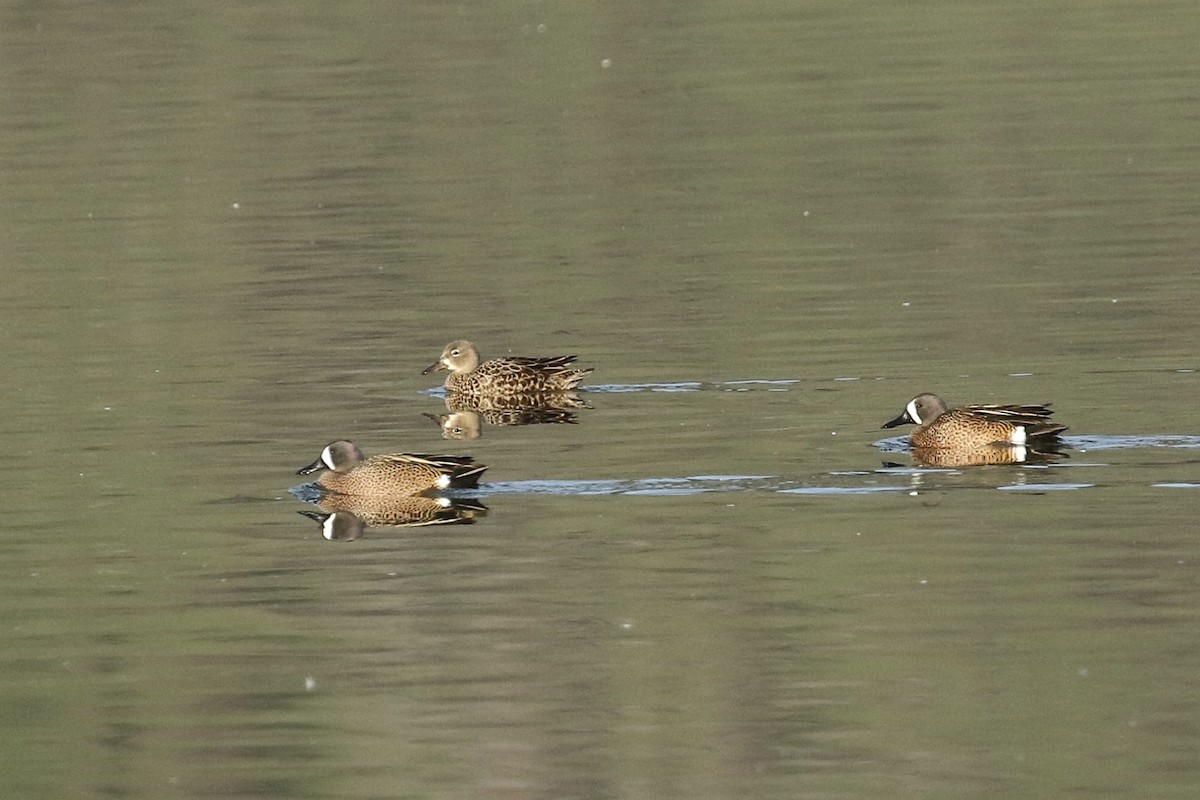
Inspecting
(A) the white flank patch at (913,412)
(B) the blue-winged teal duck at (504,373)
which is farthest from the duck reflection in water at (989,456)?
(B) the blue-winged teal duck at (504,373)

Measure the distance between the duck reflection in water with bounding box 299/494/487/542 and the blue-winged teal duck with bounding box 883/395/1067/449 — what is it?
9.44ft

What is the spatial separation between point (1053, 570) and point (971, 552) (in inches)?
23.4

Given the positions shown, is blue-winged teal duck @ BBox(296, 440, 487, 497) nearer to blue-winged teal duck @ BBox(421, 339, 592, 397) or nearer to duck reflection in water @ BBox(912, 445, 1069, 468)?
duck reflection in water @ BBox(912, 445, 1069, 468)

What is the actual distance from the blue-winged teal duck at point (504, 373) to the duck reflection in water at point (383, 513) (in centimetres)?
320

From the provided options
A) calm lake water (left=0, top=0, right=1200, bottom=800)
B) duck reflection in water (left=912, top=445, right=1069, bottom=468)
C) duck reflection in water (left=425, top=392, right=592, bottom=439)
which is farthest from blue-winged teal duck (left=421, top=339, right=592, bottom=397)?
duck reflection in water (left=912, top=445, right=1069, bottom=468)

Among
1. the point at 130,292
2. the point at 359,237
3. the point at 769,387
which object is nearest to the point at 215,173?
the point at 359,237

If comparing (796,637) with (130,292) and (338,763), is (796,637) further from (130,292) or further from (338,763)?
(130,292)

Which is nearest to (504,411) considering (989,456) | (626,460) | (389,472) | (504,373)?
(504,373)

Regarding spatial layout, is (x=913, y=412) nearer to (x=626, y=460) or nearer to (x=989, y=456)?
(x=989, y=456)

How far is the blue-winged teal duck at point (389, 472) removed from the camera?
1523 cm

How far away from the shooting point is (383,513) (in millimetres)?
15398

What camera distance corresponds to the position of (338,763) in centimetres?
1075

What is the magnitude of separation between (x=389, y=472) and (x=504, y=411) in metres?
3.63

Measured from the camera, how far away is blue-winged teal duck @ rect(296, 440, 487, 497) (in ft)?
50.0
